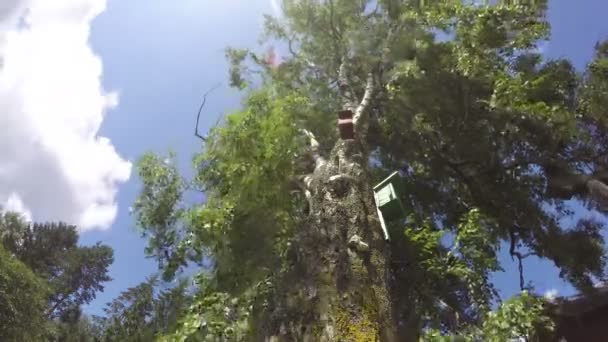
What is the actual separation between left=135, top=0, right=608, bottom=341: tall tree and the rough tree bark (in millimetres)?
20

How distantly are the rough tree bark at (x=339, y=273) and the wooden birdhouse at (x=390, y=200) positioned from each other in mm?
156

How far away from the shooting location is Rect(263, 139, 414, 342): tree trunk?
10.9 feet

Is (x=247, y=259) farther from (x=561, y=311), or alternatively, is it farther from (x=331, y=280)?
(x=561, y=311)

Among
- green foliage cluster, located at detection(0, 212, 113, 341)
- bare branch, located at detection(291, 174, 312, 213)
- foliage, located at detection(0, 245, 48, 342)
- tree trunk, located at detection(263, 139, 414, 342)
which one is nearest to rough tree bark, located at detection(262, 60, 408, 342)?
tree trunk, located at detection(263, 139, 414, 342)

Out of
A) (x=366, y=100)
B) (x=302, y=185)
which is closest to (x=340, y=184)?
(x=302, y=185)

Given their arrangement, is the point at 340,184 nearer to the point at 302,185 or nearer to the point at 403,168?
the point at 302,185

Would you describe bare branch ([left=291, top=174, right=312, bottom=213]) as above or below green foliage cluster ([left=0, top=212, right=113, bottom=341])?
below

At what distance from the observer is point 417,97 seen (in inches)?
315

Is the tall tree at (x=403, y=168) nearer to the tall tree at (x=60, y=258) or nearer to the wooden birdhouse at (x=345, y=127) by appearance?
the wooden birdhouse at (x=345, y=127)

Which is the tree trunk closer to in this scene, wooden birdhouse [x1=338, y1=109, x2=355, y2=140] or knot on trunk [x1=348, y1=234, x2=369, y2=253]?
knot on trunk [x1=348, y1=234, x2=369, y2=253]

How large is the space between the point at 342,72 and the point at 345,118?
8.70 feet

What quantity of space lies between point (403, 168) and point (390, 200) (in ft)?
13.2

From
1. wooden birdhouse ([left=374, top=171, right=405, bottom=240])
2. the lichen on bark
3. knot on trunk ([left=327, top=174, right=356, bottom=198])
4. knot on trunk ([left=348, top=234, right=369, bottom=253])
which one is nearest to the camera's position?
the lichen on bark

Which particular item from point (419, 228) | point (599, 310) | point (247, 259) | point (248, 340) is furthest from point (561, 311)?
point (248, 340)
